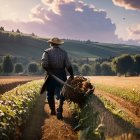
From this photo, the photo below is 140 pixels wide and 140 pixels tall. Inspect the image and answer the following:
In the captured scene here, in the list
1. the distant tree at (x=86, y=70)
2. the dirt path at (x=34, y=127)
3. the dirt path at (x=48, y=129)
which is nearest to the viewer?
the dirt path at (x=48, y=129)

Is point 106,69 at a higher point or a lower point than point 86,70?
higher

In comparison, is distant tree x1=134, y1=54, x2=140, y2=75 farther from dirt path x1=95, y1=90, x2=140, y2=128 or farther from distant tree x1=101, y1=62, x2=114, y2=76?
Result: dirt path x1=95, y1=90, x2=140, y2=128

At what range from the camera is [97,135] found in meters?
8.81

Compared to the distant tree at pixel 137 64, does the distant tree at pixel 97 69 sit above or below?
below

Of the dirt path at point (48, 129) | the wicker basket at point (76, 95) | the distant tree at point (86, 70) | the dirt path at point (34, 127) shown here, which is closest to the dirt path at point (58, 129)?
the dirt path at point (48, 129)

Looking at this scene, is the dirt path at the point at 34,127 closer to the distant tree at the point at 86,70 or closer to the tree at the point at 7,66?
the tree at the point at 7,66

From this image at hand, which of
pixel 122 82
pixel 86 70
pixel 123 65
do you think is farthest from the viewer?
pixel 86 70

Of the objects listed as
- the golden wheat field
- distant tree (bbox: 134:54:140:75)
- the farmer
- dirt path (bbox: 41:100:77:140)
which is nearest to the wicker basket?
dirt path (bbox: 41:100:77:140)

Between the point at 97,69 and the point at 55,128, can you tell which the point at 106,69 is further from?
the point at 55,128

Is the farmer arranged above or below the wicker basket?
above

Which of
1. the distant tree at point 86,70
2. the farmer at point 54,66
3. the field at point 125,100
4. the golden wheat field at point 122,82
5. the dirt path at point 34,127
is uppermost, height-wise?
the farmer at point 54,66

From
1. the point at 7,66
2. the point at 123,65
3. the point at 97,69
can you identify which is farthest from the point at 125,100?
the point at 97,69

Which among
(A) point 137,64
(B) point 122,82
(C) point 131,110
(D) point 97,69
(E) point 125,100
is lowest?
(D) point 97,69

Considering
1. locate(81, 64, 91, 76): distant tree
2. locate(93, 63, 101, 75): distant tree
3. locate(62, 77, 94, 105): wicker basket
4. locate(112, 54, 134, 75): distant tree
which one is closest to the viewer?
locate(62, 77, 94, 105): wicker basket
